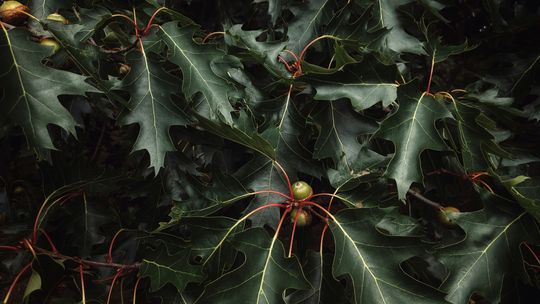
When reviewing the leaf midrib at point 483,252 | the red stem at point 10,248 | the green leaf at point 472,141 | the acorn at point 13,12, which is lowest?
the red stem at point 10,248

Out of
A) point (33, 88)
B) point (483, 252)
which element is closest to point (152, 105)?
point (33, 88)

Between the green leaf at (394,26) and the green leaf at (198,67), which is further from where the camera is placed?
the green leaf at (394,26)

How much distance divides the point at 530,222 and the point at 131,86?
99 cm

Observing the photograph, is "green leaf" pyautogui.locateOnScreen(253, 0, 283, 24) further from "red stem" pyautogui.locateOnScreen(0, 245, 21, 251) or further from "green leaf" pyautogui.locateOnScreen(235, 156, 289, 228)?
"red stem" pyautogui.locateOnScreen(0, 245, 21, 251)

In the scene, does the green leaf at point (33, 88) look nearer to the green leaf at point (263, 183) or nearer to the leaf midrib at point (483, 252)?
the green leaf at point (263, 183)

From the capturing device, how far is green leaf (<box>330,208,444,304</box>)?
1000mm

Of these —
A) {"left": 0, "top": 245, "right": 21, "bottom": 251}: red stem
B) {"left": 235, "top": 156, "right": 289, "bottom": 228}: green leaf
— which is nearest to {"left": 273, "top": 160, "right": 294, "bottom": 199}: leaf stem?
{"left": 235, "top": 156, "right": 289, "bottom": 228}: green leaf

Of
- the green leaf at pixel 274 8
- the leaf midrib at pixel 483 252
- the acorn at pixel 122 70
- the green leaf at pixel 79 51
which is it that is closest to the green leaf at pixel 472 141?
the leaf midrib at pixel 483 252

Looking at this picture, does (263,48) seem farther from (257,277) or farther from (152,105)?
(257,277)

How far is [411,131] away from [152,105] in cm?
61

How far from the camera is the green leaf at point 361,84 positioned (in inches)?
45.0

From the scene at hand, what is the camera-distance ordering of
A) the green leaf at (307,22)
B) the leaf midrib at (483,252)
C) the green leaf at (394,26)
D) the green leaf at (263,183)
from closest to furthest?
the leaf midrib at (483,252), the green leaf at (263,183), the green leaf at (394,26), the green leaf at (307,22)

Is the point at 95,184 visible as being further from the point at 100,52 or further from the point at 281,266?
the point at 281,266

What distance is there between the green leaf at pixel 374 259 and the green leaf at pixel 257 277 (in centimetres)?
10
